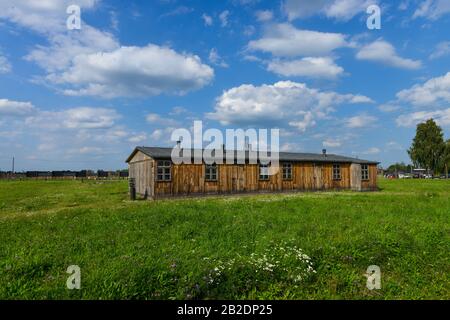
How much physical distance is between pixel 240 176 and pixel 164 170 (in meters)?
6.52

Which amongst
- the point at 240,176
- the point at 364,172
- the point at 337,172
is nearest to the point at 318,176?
the point at 337,172

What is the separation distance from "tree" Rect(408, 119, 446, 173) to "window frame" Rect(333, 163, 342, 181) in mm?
49849

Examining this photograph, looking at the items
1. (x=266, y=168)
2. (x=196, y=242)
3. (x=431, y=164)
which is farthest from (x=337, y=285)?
(x=431, y=164)

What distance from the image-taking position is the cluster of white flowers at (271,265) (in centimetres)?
658

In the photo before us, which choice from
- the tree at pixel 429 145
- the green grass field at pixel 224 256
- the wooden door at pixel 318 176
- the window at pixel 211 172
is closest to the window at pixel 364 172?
the wooden door at pixel 318 176

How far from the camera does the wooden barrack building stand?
2353cm

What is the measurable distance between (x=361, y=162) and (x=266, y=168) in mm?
10759

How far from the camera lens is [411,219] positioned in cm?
1215

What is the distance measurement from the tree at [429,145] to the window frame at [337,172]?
4985 centimetres

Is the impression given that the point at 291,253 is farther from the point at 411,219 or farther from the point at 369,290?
the point at 411,219

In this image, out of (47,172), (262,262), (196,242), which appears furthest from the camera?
(47,172)

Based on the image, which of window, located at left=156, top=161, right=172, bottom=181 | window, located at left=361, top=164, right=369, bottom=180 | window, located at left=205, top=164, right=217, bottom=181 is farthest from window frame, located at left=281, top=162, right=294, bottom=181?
window, located at left=156, top=161, right=172, bottom=181

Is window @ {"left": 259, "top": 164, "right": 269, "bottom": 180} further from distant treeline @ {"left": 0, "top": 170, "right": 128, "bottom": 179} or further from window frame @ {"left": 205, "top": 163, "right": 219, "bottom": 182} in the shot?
distant treeline @ {"left": 0, "top": 170, "right": 128, "bottom": 179}

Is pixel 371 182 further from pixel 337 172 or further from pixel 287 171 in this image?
pixel 287 171
